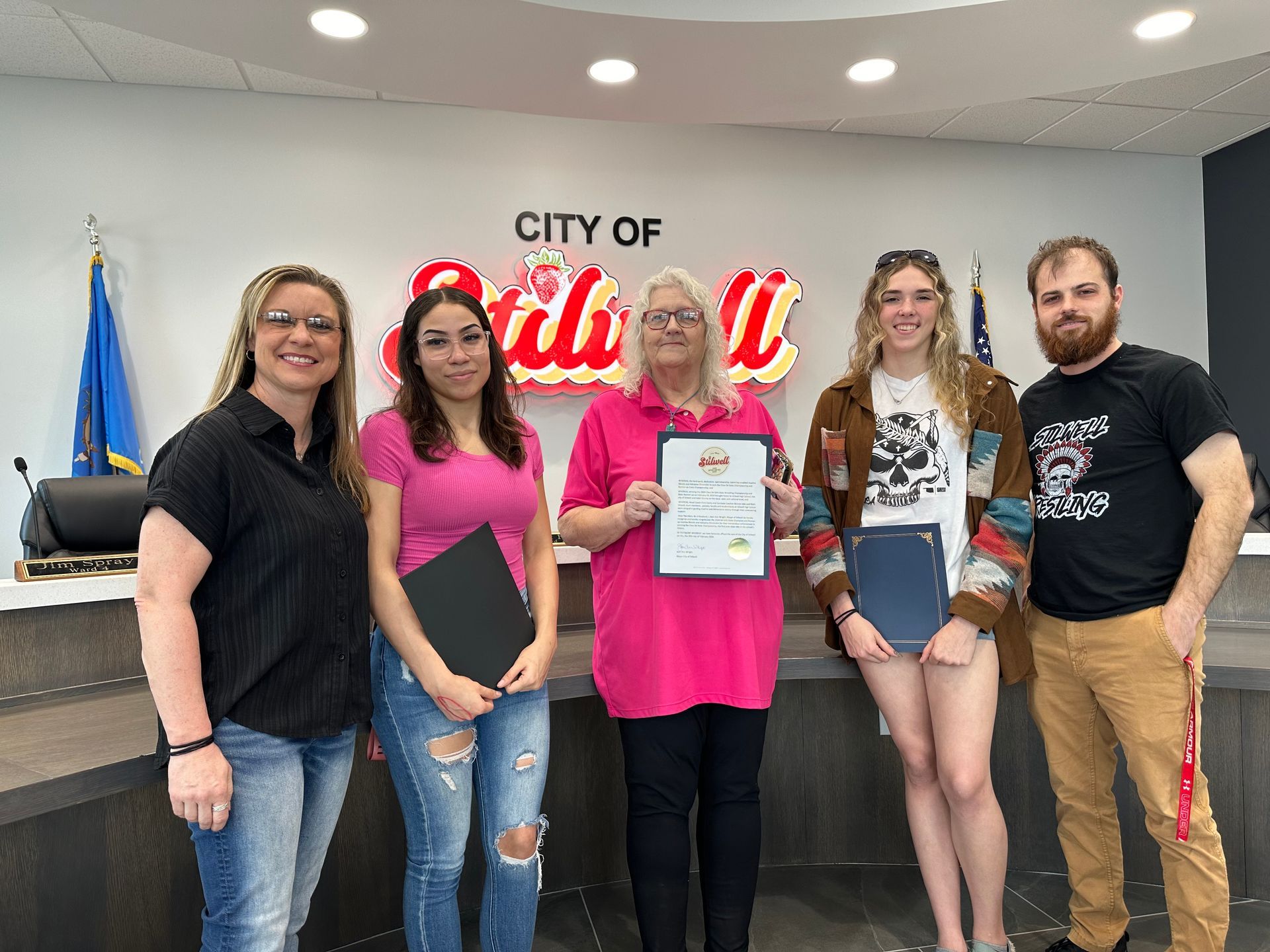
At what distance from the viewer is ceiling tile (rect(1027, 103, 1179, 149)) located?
Answer: 198 inches

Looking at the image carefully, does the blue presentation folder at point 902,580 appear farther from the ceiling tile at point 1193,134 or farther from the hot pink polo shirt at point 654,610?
the ceiling tile at point 1193,134

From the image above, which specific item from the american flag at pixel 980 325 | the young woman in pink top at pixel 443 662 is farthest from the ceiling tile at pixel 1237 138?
the young woman in pink top at pixel 443 662

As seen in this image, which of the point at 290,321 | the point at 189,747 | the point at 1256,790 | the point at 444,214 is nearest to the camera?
the point at 189,747

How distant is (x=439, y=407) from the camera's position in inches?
70.8

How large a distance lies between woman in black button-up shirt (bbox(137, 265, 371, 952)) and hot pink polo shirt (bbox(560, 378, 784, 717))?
1.90ft

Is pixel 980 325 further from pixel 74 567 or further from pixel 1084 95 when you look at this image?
pixel 74 567

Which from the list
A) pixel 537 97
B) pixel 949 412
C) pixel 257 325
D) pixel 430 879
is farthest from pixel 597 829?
pixel 537 97

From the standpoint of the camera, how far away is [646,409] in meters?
2.01

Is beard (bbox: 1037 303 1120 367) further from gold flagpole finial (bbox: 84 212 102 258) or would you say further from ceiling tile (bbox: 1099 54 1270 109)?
gold flagpole finial (bbox: 84 212 102 258)

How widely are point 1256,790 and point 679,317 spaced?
228 cm

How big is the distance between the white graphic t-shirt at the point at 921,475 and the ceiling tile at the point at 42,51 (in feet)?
13.0

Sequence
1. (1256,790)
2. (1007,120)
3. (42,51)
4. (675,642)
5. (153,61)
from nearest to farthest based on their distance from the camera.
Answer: (675,642) < (1256,790) < (42,51) < (153,61) < (1007,120)

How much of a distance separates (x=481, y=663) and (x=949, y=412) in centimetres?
116

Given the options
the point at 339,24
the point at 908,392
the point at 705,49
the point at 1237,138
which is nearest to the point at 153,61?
the point at 339,24
